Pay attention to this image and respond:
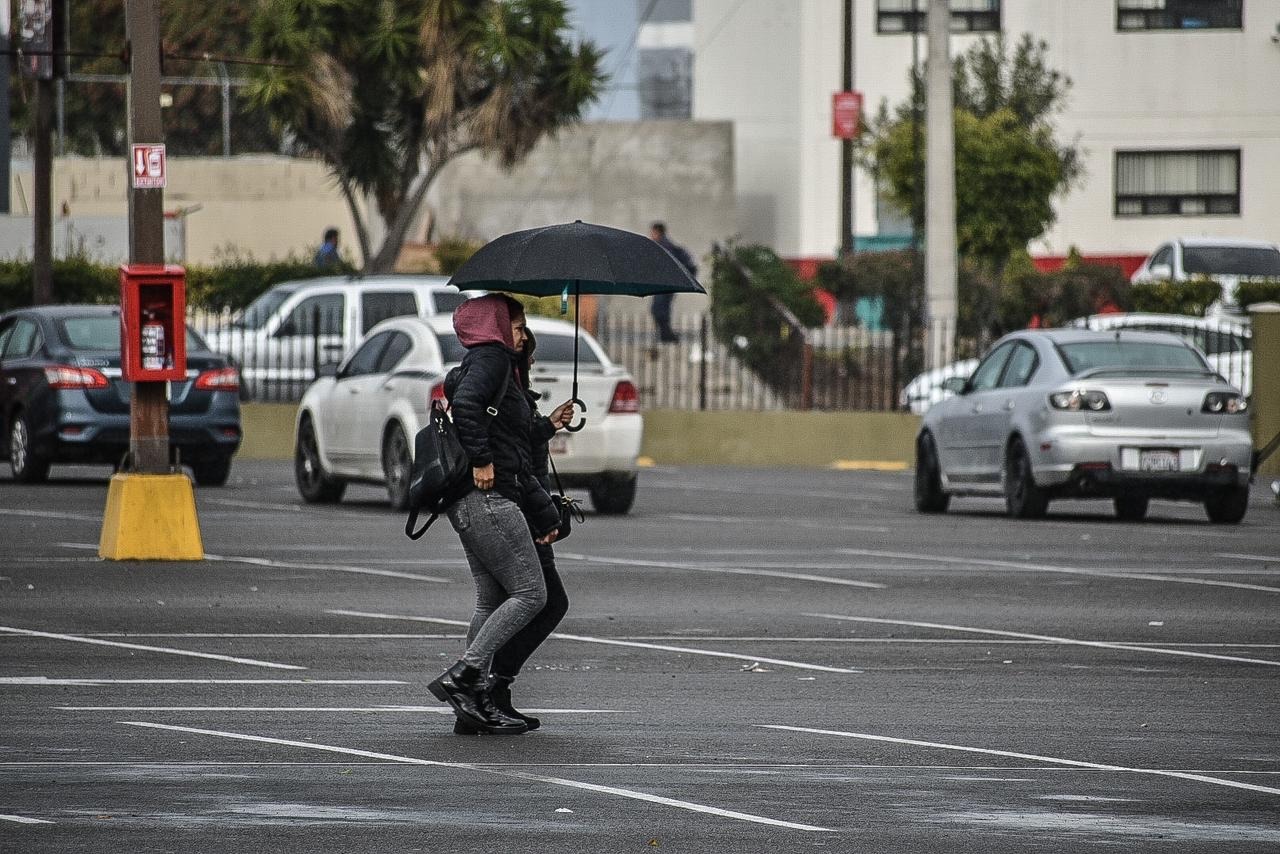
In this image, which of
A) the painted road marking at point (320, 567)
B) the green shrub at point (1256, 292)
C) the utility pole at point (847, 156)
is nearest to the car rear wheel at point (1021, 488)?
the painted road marking at point (320, 567)

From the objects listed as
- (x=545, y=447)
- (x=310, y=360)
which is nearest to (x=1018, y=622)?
(x=545, y=447)

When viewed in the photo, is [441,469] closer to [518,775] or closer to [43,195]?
[518,775]

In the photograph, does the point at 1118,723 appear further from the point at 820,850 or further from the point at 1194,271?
the point at 1194,271

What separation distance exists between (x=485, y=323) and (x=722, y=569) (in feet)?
22.7

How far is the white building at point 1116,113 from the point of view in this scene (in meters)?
45.3

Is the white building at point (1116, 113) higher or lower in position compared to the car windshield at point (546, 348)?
Answer: higher

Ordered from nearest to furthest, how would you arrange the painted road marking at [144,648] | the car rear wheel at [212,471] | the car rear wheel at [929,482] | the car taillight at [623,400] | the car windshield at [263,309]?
the painted road marking at [144,648] → the car taillight at [623,400] → the car rear wheel at [929,482] → the car rear wheel at [212,471] → the car windshield at [263,309]

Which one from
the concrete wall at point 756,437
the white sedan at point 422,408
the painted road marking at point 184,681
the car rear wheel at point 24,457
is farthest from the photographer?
the concrete wall at point 756,437

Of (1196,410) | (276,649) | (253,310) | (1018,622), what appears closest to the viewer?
(276,649)

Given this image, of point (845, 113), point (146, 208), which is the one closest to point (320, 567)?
point (146, 208)

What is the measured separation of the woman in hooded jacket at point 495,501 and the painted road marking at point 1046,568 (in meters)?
6.88

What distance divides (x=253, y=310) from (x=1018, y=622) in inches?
696

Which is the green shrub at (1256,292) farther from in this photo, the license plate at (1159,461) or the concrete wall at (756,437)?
the license plate at (1159,461)

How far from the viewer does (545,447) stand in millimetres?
9492
